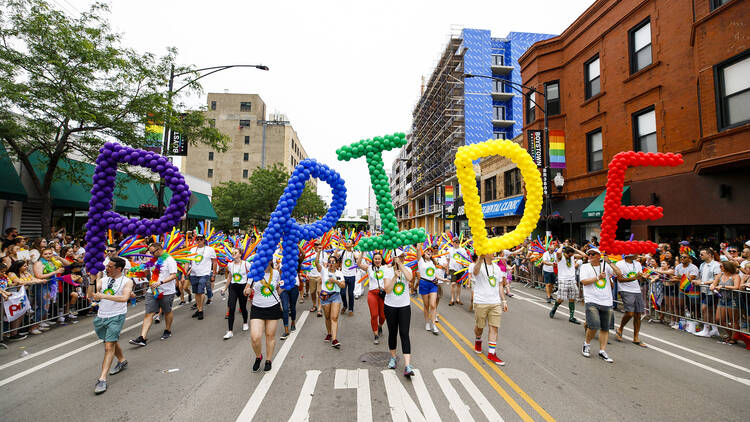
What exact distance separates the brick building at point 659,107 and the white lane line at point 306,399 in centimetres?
1260

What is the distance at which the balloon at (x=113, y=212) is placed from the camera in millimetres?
4797

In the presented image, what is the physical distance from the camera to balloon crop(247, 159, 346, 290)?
4.95m

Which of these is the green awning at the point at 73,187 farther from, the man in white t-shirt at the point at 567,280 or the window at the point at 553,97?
the window at the point at 553,97

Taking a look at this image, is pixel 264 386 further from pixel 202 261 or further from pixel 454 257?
pixel 454 257

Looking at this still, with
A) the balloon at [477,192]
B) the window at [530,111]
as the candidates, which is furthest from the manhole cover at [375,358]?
the window at [530,111]

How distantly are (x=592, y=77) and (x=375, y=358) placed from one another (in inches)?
715

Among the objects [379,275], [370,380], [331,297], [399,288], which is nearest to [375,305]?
[379,275]

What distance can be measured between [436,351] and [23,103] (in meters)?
13.4

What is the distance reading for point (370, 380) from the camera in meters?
4.81

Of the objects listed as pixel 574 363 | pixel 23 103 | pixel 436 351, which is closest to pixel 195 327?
pixel 436 351

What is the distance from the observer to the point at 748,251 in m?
7.36

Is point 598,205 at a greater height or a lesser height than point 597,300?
greater

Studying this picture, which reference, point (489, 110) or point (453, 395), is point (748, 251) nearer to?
point (453, 395)

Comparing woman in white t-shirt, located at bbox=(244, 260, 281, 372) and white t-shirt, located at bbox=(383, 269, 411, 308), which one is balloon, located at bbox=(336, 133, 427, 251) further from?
woman in white t-shirt, located at bbox=(244, 260, 281, 372)
